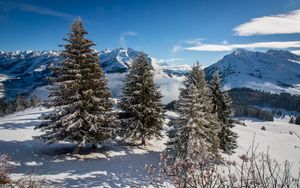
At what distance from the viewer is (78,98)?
21078 mm

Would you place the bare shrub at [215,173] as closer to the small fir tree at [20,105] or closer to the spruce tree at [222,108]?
the spruce tree at [222,108]

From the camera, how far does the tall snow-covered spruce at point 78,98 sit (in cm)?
2103

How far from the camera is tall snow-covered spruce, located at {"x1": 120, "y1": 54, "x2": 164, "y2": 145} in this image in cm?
2703

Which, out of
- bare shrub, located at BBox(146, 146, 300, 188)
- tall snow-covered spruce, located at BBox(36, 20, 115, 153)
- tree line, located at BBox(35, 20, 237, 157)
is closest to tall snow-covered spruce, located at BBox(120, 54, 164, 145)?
tree line, located at BBox(35, 20, 237, 157)

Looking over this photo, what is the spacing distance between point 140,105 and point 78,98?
7401 millimetres

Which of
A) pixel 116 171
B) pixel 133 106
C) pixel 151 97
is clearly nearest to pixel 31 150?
pixel 116 171

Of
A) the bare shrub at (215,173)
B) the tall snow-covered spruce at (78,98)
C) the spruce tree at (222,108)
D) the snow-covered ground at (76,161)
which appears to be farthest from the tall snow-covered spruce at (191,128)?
the bare shrub at (215,173)

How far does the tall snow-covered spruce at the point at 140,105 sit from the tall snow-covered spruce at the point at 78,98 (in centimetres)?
455

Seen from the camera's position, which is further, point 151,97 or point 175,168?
point 151,97

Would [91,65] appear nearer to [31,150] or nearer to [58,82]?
[58,82]

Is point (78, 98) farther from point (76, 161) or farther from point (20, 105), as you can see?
point (20, 105)

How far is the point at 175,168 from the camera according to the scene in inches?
213

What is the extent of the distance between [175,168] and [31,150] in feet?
67.6

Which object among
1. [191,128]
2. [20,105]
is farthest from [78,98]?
[20,105]
